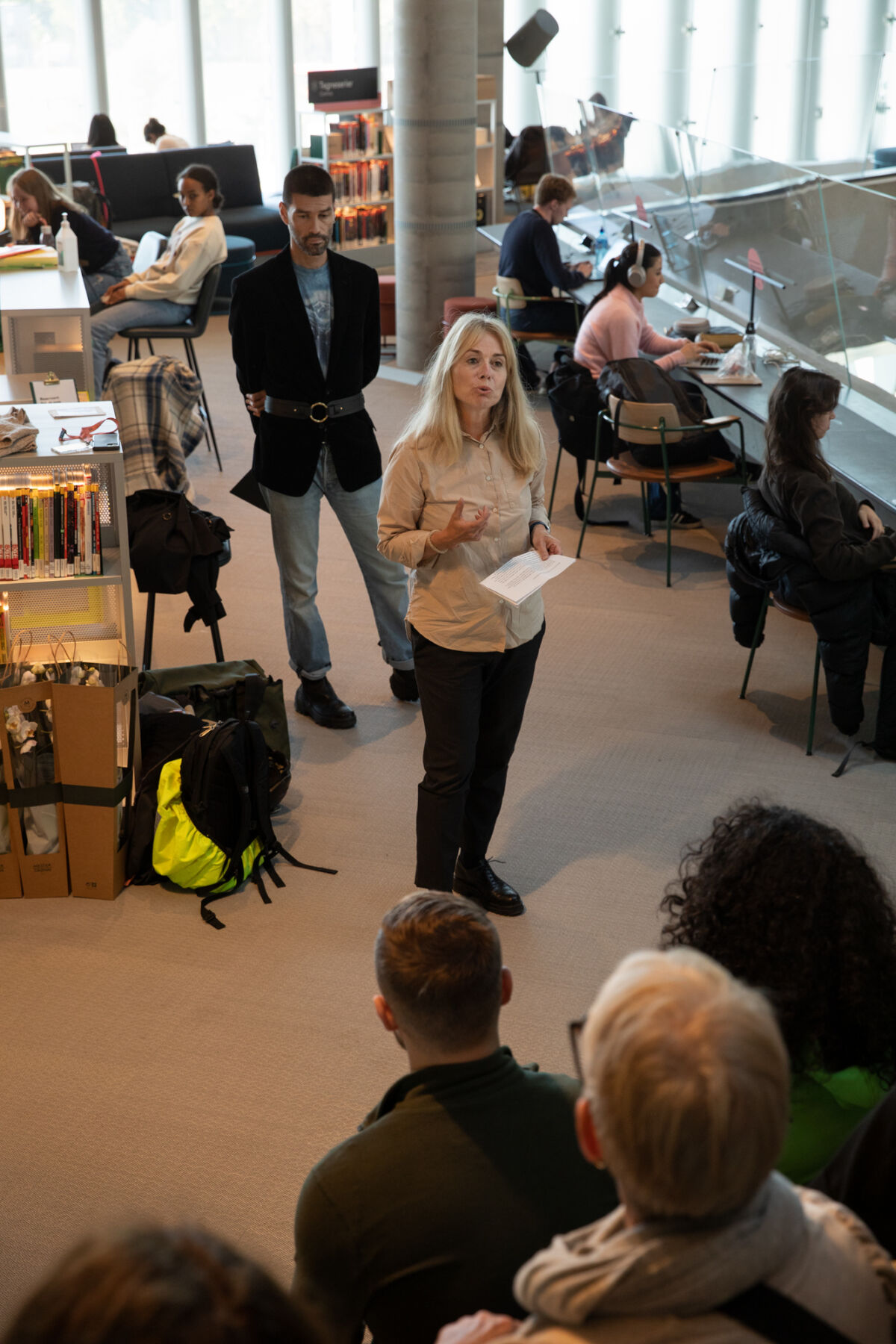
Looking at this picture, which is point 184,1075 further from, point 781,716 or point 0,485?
point 781,716

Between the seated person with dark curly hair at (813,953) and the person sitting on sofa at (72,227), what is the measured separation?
22.4 ft

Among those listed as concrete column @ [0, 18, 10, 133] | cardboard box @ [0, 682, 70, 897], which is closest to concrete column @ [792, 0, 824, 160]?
concrete column @ [0, 18, 10, 133]

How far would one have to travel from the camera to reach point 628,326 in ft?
21.3

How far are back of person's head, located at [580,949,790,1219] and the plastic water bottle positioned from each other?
5.45 m

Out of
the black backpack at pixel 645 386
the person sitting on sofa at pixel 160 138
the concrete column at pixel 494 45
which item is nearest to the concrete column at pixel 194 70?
the person sitting on sofa at pixel 160 138

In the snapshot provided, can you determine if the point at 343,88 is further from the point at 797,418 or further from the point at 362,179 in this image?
the point at 797,418

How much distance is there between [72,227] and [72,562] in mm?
4720

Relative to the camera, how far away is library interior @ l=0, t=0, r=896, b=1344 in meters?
1.09

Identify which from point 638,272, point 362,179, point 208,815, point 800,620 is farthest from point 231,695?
point 362,179

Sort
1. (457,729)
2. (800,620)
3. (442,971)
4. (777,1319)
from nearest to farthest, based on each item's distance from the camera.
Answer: (777,1319), (442,971), (457,729), (800,620)

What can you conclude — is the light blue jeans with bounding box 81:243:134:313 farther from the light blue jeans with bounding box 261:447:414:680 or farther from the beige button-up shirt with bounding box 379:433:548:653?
the beige button-up shirt with bounding box 379:433:548:653

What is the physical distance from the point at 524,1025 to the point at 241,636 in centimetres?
271

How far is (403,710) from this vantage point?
485 cm

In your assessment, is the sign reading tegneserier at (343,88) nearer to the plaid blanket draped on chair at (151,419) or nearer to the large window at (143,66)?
the large window at (143,66)
